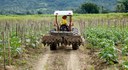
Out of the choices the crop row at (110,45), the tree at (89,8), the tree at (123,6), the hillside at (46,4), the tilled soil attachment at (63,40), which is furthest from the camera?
the hillside at (46,4)

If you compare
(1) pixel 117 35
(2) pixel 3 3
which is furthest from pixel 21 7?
(1) pixel 117 35

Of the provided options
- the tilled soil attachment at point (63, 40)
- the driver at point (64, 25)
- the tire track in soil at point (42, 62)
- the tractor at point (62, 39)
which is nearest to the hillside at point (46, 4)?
the driver at point (64, 25)

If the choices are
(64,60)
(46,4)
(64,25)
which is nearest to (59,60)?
(64,60)

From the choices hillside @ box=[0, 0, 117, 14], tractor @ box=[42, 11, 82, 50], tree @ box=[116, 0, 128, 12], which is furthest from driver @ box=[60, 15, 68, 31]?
hillside @ box=[0, 0, 117, 14]

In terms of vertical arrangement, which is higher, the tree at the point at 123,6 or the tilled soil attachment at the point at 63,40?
the tilled soil attachment at the point at 63,40

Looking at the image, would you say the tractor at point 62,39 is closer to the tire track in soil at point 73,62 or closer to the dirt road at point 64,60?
the dirt road at point 64,60

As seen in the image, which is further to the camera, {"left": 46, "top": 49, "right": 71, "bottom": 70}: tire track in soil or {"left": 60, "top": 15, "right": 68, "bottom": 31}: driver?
{"left": 60, "top": 15, "right": 68, "bottom": 31}: driver

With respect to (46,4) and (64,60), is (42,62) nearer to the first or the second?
(64,60)

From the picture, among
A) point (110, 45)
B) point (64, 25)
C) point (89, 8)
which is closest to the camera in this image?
point (110, 45)

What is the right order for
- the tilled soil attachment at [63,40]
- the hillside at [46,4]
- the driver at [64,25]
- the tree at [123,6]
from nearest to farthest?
1. the tilled soil attachment at [63,40]
2. the driver at [64,25]
3. the tree at [123,6]
4. the hillside at [46,4]

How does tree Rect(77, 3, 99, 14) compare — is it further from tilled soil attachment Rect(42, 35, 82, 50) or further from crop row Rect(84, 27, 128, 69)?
tilled soil attachment Rect(42, 35, 82, 50)

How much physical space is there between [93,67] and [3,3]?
117945mm

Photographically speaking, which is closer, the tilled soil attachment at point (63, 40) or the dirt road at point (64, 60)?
the dirt road at point (64, 60)

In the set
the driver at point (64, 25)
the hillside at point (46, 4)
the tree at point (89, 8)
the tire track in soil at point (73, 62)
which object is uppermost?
the driver at point (64, 25)
